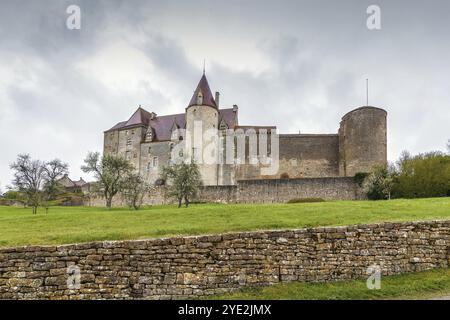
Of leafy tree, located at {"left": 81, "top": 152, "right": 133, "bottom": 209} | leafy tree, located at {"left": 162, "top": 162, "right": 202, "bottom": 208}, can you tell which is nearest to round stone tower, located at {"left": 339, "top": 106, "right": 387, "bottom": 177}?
leafy tree, located at {"left": 162, "top": 162, "right": 202, "bottom": 208}

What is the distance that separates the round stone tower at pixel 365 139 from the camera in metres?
49.5

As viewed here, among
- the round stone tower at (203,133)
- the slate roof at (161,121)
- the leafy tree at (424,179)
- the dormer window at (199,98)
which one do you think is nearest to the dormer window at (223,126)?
the slate roof at (161,121)

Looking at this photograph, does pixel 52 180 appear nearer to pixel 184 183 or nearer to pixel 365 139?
pixel 184 183

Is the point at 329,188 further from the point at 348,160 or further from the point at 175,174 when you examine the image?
the point at 175,174

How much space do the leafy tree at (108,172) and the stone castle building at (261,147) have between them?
12335 mm

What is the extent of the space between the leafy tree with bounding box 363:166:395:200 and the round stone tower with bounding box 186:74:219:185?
2469 cm

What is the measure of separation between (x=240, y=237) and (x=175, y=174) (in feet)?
103

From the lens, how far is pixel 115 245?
10.5m

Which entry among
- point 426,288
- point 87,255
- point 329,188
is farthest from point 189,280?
point 329,188

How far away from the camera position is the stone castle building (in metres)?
50.3

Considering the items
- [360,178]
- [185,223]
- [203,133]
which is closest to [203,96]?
[203,133]

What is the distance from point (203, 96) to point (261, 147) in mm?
13031

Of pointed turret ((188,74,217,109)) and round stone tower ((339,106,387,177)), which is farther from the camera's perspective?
pointed turret ((188,74,217,109))

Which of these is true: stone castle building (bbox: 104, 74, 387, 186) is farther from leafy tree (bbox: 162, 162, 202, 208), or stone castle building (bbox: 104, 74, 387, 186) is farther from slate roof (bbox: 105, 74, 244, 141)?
leafy tree (bbox: 162, 162, 202, 208)
